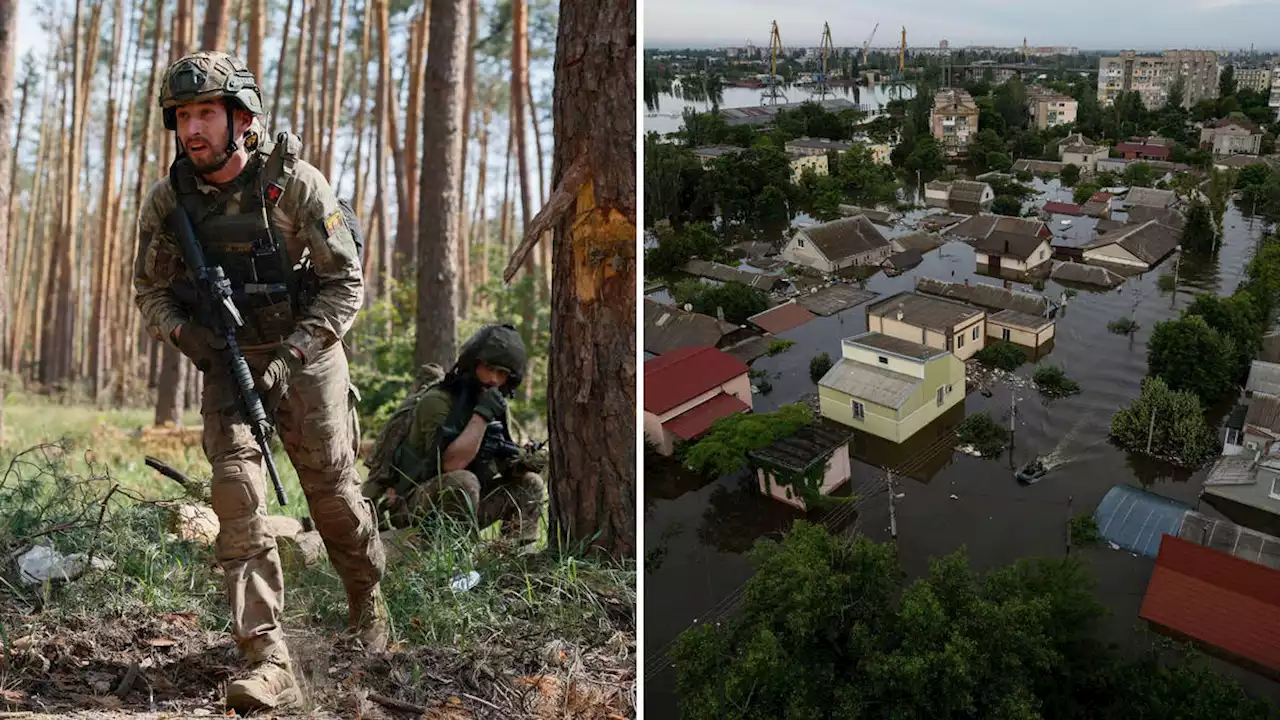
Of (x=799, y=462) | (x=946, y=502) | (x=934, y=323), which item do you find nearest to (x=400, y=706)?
(x=799, y=462)

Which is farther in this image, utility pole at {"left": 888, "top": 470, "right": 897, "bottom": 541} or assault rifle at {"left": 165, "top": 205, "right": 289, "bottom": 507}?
utility pole at {"left": 888, "top": 470, "right": 897, "bottom": 541}

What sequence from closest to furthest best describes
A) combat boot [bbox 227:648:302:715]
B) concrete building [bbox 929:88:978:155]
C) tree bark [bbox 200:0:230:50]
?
1. combat boot [bbox 227:648:302:715]
2. tree bark [bbox 200:0:230:50]
3. concrete building [bbox 929:88:978:155]

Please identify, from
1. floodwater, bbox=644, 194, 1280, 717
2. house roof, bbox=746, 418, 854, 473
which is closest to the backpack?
floodwater, bbox=644, 194, 1280, 717

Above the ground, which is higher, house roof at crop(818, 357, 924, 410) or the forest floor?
the forest floor

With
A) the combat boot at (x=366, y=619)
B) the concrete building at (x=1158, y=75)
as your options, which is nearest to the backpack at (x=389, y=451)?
the combat boot at (x=366, y=619)

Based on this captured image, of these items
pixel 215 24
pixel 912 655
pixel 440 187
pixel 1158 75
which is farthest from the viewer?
pixel 1158 75

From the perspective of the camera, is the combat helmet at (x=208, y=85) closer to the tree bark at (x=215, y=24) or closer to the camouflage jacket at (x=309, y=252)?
the camouflage jacket at (x=309, y=252)

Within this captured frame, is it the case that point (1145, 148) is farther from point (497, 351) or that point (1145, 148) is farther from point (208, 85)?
point (208, 85)

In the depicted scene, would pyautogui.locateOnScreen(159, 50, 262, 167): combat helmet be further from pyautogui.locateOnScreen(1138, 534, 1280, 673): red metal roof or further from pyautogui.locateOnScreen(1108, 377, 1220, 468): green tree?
pyautogui.locateOnScreen(1108, 377, 1220, 468): green tree
